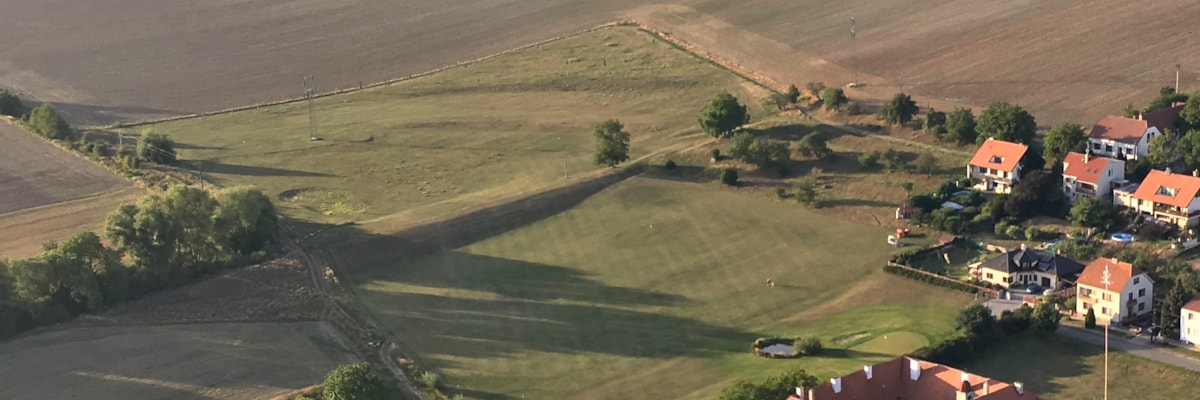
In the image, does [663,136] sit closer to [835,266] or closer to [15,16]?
[835,266]

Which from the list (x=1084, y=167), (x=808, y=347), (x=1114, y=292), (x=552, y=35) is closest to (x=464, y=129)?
(x=552, y=35)

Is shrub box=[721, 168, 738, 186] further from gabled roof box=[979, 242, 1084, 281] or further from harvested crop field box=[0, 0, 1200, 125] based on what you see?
gabled roof box=[979, 242, 1084, 281]

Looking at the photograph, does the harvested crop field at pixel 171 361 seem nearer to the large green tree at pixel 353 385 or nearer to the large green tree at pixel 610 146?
the large green tree at pixel 353 385

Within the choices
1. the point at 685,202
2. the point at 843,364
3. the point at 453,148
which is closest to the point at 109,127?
the point at 453,148

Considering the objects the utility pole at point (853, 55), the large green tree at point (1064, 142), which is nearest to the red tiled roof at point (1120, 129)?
the large green tree at point (1064, 142)

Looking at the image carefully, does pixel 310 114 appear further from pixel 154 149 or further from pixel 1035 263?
pixel 1035 263
